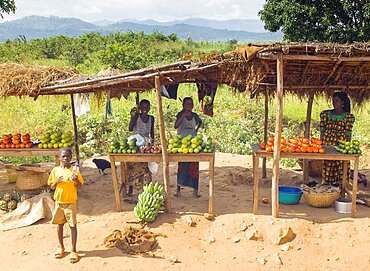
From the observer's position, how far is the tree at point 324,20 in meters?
14.2

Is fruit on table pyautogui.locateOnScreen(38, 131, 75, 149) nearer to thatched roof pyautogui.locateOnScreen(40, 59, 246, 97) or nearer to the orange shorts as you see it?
thatched roof pyautogui.locateOnScreen(40, 59, 246, 97)

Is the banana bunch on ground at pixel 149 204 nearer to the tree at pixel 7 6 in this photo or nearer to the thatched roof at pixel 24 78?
the thatched roof at pixel 24 78

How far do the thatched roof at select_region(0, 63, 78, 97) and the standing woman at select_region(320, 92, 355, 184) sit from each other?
15.5ft

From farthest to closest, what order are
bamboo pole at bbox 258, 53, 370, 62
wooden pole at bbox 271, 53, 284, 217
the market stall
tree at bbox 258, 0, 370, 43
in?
tree at bbox 258, 0, 370, 43
wooden pole at bbox 271, 53, 284, 217
bamboo pole at bbox 258, 53, 370, 62
the market stall

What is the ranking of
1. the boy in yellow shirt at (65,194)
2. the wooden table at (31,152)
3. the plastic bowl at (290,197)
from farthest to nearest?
the wooden table at (31,152) → the plastic bowl at (290,197) → the boy in yellow shirt at (65,194)

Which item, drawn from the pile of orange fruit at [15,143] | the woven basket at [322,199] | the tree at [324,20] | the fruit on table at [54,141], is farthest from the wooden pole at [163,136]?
the tree at [324,20]

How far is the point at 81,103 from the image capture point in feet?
26.8

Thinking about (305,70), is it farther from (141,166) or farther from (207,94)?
(141,166)

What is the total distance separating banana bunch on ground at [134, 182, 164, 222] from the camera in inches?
237

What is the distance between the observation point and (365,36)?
46.0 ft

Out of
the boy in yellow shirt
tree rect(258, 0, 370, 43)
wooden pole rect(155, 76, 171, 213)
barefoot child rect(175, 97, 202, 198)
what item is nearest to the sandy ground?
wooden pole rect(155, 76, 171, 213)

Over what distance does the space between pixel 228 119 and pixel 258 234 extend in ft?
27.5

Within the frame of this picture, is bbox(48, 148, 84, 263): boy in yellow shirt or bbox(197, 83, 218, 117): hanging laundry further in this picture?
bbox(197, 83, 218, 117): hanging laundry

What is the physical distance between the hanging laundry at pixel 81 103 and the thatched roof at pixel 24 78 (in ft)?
3.39
